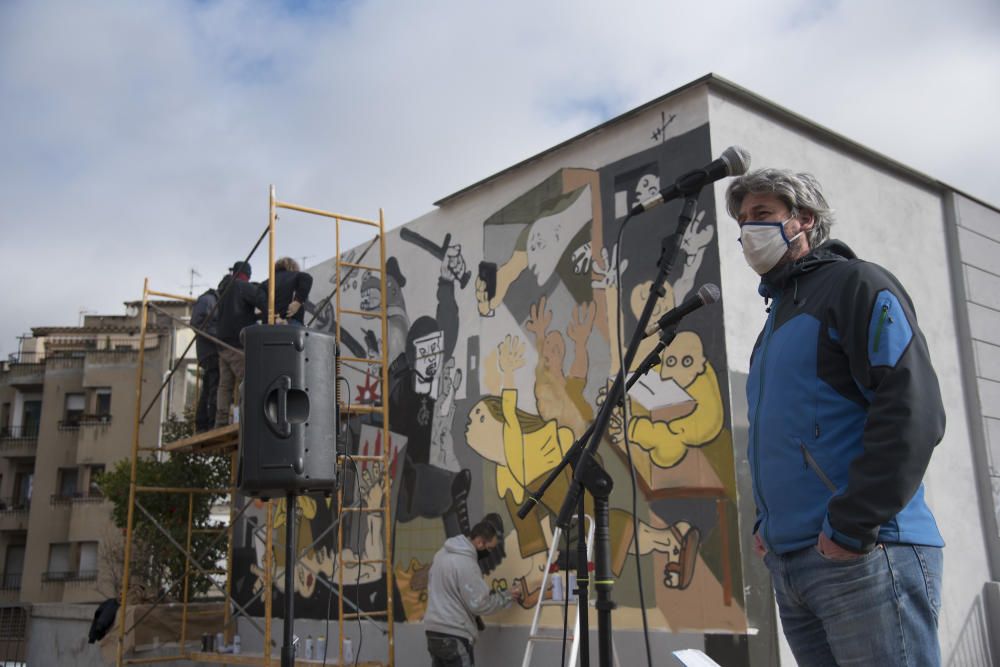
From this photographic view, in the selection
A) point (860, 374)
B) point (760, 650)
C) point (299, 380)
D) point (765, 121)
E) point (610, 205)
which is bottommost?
point (760, 650)

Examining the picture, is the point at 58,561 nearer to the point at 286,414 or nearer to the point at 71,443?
the point at 71,443

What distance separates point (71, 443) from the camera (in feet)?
113

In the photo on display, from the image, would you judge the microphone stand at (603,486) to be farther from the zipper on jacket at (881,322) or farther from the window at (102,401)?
the window at (102,401)

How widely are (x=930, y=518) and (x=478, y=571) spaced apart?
488 cm

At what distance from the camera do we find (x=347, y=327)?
1010cm

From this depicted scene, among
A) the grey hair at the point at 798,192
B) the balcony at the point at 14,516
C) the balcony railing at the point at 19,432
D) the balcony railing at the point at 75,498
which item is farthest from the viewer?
the balcony railing at the point at 19,432

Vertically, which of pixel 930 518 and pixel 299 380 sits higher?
pixel 299 380

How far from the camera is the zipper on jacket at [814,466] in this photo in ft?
7.45

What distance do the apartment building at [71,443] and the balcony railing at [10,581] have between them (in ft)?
0.13

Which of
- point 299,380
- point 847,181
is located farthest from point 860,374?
point 847,181

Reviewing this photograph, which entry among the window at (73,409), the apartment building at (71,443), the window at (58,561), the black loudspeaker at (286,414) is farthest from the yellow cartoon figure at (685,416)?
the window at (73,409)

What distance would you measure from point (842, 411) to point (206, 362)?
778 centimetres

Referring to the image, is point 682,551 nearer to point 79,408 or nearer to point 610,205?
point 610,205

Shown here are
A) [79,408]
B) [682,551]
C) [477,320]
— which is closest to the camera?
[682,551]
